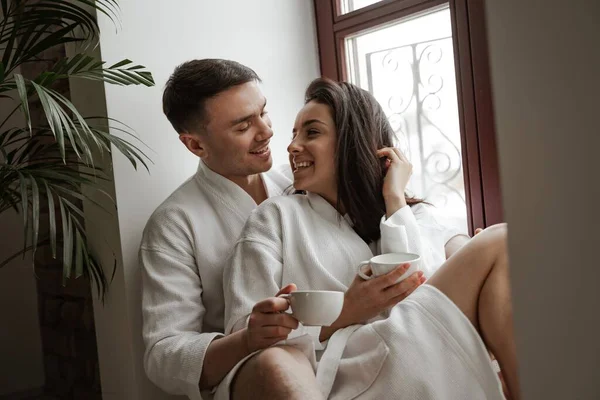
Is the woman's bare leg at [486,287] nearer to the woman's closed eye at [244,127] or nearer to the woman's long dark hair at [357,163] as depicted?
the woman's long dark hair at [357,163]

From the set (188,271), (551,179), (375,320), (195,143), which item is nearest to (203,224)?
(188,271)

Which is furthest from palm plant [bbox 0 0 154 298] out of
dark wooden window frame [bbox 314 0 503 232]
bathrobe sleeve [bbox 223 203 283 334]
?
dark wooden window frame [bbox 314 0 503 232]

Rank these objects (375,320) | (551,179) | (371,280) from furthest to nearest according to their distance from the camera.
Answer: (375,320), (371,280), (551,179)

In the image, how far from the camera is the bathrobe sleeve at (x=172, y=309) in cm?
155

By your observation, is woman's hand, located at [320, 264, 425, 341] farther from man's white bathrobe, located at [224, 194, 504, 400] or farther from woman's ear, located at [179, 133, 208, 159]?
woman's ear, located at [179, 133, 208, 159]

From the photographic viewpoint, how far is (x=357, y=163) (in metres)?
1.75

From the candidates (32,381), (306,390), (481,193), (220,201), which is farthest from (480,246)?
(32,381)

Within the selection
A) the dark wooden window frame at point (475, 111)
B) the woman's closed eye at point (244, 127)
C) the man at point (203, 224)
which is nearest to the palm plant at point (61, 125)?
the man at point (203, 224)

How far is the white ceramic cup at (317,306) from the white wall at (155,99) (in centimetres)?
92

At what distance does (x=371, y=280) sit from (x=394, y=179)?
0.40 metres

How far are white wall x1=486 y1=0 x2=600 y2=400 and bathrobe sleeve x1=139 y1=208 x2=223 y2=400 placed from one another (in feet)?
3.84

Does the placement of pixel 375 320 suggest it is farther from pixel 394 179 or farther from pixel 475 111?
pixel 475 111

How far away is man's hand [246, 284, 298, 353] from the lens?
4.33ft

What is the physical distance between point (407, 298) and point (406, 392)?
203 millimetres
